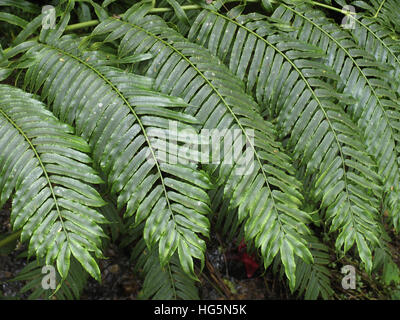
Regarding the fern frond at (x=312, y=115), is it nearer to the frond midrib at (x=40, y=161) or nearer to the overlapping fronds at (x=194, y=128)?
the overlapping fronds at (x=194, y=128)

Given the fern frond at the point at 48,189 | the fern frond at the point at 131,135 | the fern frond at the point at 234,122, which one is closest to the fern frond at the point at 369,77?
the fern frond at the point at 234,122

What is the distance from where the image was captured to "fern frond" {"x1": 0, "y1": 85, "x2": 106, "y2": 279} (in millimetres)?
1069

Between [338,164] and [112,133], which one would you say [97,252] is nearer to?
[112,133]

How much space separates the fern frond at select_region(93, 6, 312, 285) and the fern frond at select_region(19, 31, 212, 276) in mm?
96

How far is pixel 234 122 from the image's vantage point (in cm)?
129

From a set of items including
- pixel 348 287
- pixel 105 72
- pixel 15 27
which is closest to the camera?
pixel 105 72

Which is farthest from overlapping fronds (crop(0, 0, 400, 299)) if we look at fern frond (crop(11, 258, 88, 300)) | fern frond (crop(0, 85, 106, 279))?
fern frond (crop(11, 258, 88, 300))

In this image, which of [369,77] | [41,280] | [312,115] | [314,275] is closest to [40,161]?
[312,115]

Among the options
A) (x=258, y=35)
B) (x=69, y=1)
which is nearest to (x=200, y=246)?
(x=258, y=35)

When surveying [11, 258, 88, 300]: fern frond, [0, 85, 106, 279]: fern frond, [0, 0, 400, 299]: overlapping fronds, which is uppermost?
[0, 0, 400, 299]: overlapping fronds

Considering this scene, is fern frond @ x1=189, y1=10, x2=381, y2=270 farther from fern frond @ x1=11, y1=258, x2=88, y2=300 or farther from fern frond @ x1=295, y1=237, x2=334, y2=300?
fern frond @ x1=11, y1=258, x2=88, y2=300

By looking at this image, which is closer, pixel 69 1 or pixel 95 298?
pixel 69 1
